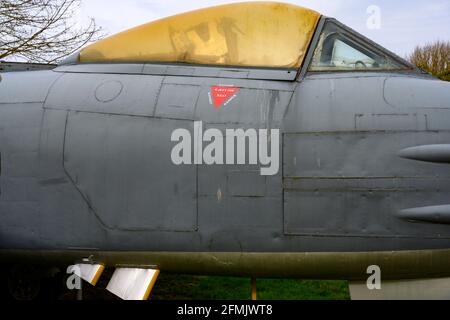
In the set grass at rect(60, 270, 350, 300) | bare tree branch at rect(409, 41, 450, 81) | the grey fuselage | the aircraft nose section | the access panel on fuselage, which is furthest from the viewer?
bare tree branch at rect(409, 41, 450, 81)

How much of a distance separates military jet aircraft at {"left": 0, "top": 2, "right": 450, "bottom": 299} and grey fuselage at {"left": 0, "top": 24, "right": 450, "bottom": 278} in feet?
0.04

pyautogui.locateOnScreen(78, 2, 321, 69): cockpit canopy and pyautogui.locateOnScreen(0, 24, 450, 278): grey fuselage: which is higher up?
pyautogui.locateOnScreen(78, 2, 321, 69): cockpit canopy

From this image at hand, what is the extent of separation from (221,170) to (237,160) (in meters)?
0.18

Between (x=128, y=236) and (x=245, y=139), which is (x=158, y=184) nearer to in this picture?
(x=128, y=236)

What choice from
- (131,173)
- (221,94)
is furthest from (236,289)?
(221,94)

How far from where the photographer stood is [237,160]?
447 cm

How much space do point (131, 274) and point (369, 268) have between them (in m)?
2.28

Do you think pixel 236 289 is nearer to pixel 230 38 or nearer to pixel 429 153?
pixel 230 38

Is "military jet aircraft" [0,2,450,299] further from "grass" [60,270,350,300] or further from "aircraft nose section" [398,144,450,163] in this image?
"grass" [60,270,350,300]

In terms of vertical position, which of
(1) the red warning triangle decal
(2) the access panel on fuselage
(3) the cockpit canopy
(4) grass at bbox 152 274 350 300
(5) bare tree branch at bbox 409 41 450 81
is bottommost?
(4) grass at bbox 152 274 350 300

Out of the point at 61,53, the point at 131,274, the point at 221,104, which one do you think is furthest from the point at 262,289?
the point at 61,53

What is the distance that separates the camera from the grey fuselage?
427 cm

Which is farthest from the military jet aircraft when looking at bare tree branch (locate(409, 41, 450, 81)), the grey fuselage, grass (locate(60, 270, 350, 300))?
bare tree branch (locate(409, 41, 450, 81))

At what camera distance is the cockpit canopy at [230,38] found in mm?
4980
